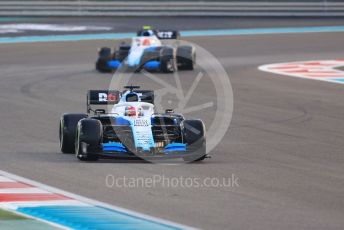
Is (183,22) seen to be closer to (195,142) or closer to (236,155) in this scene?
(236,155)

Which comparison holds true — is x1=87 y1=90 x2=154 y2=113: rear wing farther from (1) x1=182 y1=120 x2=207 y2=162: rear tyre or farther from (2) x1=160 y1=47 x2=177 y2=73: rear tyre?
(2) x1=160 y1=47 x2=177 y2=73: rear tyre

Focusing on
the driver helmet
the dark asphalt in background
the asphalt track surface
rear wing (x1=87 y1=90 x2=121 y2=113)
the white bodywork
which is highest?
the dark asphalt in background

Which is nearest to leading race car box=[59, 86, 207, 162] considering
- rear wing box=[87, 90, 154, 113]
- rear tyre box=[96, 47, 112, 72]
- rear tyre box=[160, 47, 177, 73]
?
rear wing box=[87, 90, 154, 113]

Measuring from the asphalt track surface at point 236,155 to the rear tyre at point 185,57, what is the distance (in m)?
0.82

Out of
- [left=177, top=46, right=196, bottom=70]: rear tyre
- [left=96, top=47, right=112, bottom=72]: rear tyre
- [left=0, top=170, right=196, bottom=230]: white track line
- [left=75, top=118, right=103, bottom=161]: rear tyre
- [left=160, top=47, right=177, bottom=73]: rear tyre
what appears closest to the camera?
[left=0, top=170, right=196, bottom=230]: white track line

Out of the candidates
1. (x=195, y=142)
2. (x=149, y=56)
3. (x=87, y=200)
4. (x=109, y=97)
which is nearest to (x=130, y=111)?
(x=195, y=142)

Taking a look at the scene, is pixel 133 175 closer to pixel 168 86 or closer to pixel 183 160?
pixel 183 160

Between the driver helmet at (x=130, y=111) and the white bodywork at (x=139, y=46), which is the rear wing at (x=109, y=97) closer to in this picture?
the driver helmet at (x=130, y=111)

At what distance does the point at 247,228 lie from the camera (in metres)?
8.78

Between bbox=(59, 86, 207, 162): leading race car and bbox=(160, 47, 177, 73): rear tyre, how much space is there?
1195 cm

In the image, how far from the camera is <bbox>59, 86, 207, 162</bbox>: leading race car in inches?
485

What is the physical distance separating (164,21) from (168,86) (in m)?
15.4

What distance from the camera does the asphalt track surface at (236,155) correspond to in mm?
9609

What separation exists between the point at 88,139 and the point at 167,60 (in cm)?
1329
